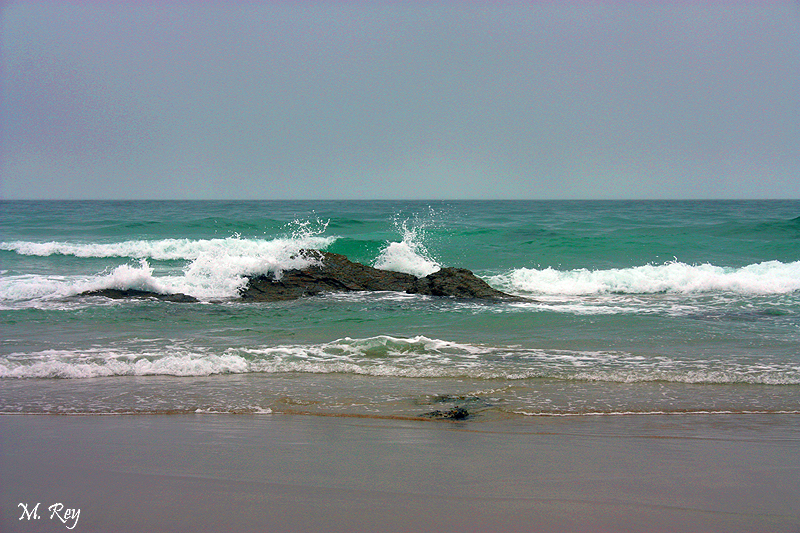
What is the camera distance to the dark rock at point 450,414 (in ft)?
17.4

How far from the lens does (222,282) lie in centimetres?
1305

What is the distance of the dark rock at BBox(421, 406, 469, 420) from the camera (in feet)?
17.4

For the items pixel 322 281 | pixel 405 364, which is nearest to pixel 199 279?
pixel 322 281

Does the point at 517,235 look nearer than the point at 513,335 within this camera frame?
No

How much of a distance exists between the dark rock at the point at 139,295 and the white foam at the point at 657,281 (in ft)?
26.4

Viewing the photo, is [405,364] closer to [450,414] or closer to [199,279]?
[450,414]

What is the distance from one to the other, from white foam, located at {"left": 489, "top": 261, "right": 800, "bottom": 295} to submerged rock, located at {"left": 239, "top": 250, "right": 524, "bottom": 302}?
267 centimetres

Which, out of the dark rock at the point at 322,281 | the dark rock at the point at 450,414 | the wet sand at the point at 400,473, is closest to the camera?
the wet sand at the point at 400,473

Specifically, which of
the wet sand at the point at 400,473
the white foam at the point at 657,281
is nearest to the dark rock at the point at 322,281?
the white foam at the point at 657,281

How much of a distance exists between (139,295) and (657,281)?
13.0 metres

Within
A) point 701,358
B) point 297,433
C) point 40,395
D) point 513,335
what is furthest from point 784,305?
point 40,395

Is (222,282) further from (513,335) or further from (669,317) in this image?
(669,317)

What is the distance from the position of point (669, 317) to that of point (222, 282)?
964 centimetres
